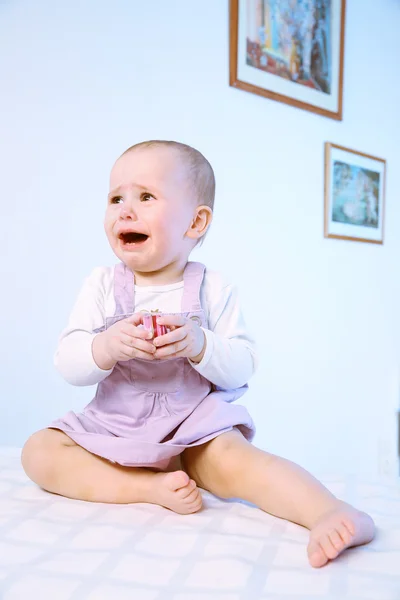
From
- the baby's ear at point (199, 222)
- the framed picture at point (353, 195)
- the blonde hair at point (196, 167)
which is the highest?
the framed picture at point (353, 195)

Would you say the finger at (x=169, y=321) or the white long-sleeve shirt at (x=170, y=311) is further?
the white long-sleeve shirt at (x=170, y=311)

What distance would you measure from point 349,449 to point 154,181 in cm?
199

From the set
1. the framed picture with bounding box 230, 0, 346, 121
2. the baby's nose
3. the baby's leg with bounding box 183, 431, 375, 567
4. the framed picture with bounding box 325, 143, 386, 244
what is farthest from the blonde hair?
the framed picture with bounding box 325, 143, 386, 244

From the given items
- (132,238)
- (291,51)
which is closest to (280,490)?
(132,238)

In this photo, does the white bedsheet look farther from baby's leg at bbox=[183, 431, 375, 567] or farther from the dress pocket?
the dress pocket

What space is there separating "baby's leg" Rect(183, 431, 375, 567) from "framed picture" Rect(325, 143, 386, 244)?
5.64 ft

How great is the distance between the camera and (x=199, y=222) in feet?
3.82

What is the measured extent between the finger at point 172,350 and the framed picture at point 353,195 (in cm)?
174

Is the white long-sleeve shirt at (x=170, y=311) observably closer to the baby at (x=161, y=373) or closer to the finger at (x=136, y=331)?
the baby at (x=161, y=373)

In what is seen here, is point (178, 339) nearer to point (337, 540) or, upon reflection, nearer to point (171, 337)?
point (171, 337)

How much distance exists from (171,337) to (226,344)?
153 millimetres

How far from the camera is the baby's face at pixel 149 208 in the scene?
1075 mm

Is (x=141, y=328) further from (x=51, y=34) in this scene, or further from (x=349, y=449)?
(x=349, y=449)

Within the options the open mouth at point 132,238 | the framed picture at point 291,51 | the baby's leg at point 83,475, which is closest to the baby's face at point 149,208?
the open mouth at point 132,238
